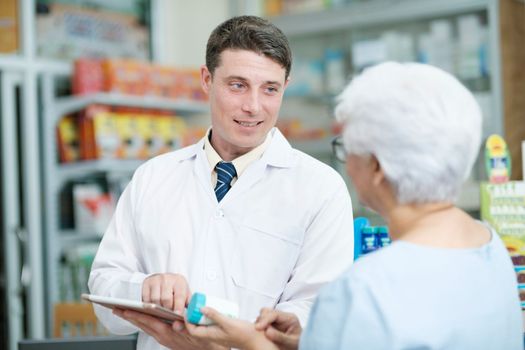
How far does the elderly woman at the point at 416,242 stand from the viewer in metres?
1.30

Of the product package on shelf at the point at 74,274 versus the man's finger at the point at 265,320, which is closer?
the man's finger at the point at 265,320

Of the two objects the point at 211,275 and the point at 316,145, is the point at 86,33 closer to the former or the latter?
the point at 316,145

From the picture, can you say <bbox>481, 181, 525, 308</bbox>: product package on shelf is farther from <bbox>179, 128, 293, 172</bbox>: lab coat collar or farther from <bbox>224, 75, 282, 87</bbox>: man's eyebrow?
<bbox>224, 75, 282, 87</bbox>: man's eyebrow

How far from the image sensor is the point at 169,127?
5.26 meters

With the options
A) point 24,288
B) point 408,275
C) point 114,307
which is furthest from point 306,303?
point 24,288

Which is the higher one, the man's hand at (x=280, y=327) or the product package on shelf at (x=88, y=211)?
the product package on shelf at (x=88, y=211)

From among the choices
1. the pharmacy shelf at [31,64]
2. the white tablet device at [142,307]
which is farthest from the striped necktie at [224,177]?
the pharmacy shelf at [31,64]

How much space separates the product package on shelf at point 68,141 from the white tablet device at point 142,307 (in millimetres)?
3187

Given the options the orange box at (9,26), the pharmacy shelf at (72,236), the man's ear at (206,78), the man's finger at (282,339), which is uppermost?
the orange box at (9,26)

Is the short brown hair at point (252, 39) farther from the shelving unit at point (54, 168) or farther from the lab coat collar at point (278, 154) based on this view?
the shelving unit at point (54, 168)

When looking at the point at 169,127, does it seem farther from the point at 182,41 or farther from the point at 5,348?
the point at 5,348

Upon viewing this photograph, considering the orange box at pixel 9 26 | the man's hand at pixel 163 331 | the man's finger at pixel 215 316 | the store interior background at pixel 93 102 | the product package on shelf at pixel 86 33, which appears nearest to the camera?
the man's finger at pixel 215 316

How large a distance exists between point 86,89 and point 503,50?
2690 mm

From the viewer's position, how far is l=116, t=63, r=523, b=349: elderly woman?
1296mm
